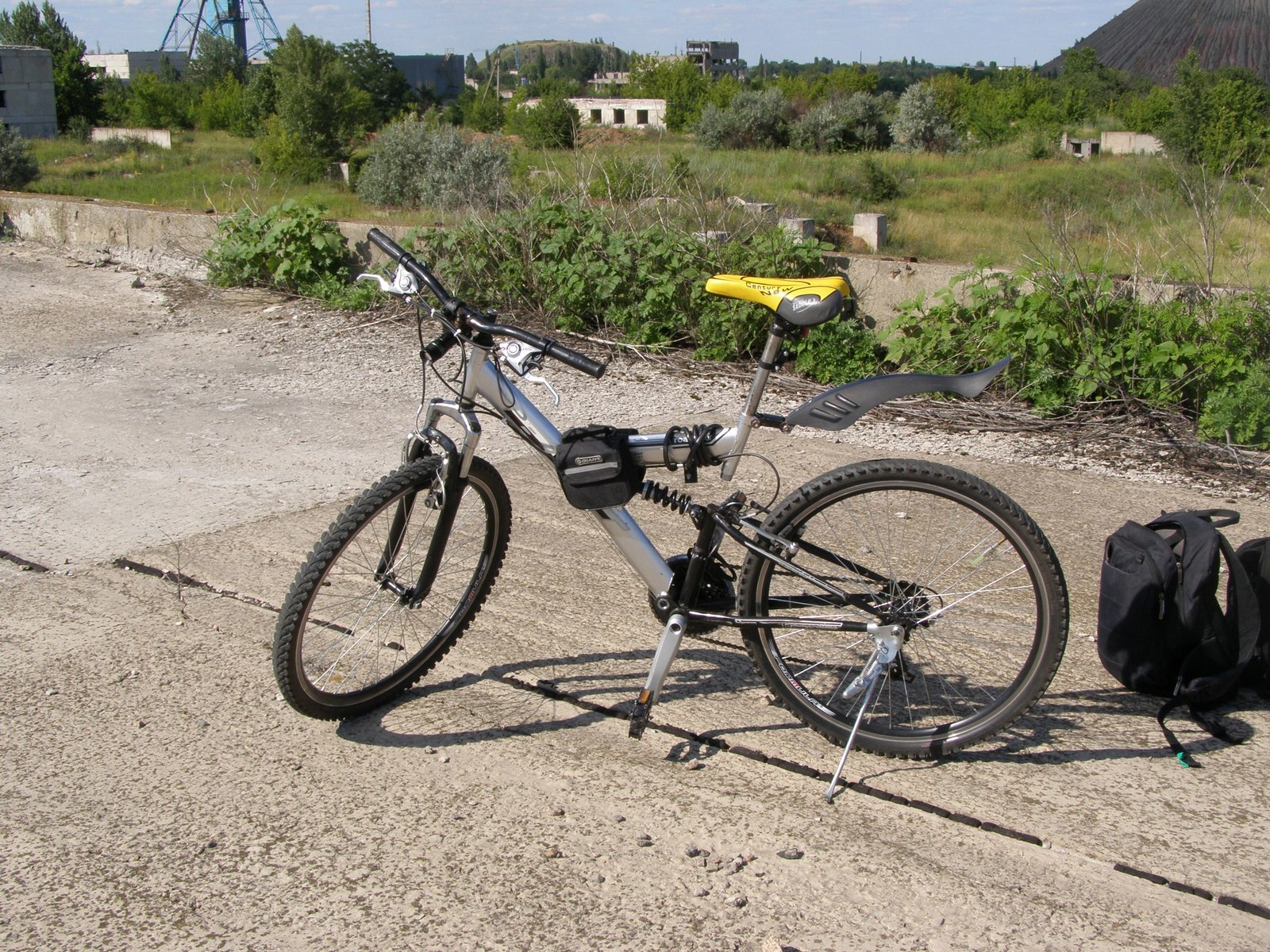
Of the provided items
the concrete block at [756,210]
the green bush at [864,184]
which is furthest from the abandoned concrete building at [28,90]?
the concrete block at [756,210]

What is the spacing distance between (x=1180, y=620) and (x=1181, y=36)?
307ft

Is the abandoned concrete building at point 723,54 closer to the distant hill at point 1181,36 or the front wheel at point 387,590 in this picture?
the distant hill at point 1181,36

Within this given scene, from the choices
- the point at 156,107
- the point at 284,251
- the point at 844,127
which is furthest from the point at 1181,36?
the point at 284,251

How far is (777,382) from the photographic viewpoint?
6949 mm

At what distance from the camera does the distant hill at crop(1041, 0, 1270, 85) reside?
78000 mm

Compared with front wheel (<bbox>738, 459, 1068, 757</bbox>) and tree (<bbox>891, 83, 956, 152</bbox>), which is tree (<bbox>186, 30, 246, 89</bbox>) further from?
front wheel (<bbox>738, 459, 1068, 757</bbox>)

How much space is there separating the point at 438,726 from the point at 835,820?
1.16 metres

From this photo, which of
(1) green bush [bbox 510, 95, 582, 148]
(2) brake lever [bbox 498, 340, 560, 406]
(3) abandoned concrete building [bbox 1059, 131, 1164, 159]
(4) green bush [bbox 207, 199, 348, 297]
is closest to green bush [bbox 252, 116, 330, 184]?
(1) green bush [bbox 510, 95, 582, 148]

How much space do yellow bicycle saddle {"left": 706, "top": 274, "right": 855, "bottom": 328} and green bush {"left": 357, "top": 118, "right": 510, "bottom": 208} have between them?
46.3ft

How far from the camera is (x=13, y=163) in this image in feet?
60.3

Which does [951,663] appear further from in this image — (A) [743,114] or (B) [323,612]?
(A) [743,114]

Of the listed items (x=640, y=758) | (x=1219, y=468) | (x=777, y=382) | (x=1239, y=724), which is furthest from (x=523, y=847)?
(x=777, y=382)

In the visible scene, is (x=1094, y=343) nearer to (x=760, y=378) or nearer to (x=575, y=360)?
(x=760, y=378)

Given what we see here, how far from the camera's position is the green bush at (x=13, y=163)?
58.0 ft
